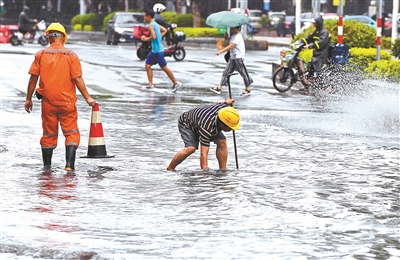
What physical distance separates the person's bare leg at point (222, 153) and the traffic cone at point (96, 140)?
1598mm

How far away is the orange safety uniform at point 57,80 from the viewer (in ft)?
35.6

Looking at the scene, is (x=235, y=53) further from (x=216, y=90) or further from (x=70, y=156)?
(x=70, y=156)

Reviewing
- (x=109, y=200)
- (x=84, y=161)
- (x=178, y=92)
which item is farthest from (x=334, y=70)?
(x=109, y=200)

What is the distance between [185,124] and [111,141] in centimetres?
296

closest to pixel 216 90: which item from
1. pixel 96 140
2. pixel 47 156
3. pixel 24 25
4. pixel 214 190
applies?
pixel 96 140

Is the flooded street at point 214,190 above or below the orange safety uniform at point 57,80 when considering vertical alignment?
below

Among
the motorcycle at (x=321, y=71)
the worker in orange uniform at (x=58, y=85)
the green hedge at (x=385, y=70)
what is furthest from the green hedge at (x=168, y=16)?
the worker in orange uniform at (x=58, y=85)

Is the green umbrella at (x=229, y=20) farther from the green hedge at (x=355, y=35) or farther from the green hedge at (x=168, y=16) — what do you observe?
the green hedge at (x=168, y=16)

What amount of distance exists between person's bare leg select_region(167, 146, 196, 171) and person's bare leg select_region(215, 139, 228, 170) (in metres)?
0.28

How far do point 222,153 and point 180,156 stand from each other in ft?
1.48

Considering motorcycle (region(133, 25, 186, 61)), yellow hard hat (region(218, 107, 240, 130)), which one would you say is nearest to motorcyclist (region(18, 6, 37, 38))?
motorcycle (region(133, 25, 186, 61))

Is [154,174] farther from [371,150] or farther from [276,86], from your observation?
[276,86]

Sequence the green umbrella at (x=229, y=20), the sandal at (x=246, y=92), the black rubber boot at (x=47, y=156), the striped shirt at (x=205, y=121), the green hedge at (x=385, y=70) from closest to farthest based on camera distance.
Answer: the striped shirt at (x=205, y=121)
the black rubber boot at (x=47, y=156)
the green hedge at (x=385, y=70)
the sandal at (x=246, y=92)
the green umbrella at (x=229, y=20)

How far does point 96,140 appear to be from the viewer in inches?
474
